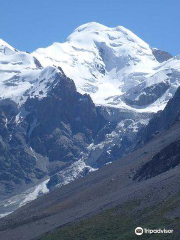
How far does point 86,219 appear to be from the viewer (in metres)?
187

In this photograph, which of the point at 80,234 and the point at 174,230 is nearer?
the point at 174,230

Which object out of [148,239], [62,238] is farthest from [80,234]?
[148,239]

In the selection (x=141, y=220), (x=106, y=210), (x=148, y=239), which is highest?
(x=106, y=210)

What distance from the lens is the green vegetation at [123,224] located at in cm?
14350

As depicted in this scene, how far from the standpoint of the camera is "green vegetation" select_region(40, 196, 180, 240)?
143500 mm

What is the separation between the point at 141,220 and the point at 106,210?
104 ft

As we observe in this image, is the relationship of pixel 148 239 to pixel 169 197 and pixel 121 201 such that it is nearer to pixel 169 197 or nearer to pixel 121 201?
pixel 169 197

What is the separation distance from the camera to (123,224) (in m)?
162
